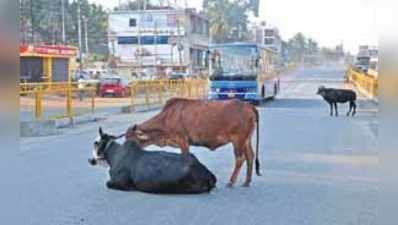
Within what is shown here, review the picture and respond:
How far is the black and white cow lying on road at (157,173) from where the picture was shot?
22.3ft

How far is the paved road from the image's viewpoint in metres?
5.70

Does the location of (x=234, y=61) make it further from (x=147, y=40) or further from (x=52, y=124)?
(x=147, y=40)

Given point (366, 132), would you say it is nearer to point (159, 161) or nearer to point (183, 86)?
point (159, 161)

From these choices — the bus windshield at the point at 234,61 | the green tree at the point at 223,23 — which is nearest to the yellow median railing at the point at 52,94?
the bus windshield at the point at 234,61

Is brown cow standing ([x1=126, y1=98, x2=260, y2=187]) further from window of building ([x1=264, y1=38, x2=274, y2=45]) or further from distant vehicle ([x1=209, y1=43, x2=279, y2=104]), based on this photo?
window of building ([x1=264, y1=38, x2=274, y2=45])

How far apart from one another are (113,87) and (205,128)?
24.5m

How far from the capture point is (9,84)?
6.56ft

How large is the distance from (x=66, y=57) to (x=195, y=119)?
29993 mm

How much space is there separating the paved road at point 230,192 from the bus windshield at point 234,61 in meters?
11.8

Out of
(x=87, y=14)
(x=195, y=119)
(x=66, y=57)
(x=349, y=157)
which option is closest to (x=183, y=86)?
(x=66, y=57)

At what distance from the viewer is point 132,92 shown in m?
23.4

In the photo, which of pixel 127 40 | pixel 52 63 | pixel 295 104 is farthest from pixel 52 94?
pixel 127 40

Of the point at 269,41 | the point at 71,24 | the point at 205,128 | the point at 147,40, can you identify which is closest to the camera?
the point at 205,128

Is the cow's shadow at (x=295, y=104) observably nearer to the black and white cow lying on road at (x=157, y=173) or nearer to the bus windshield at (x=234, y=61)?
the bus windshield at (x=234, y=61)
